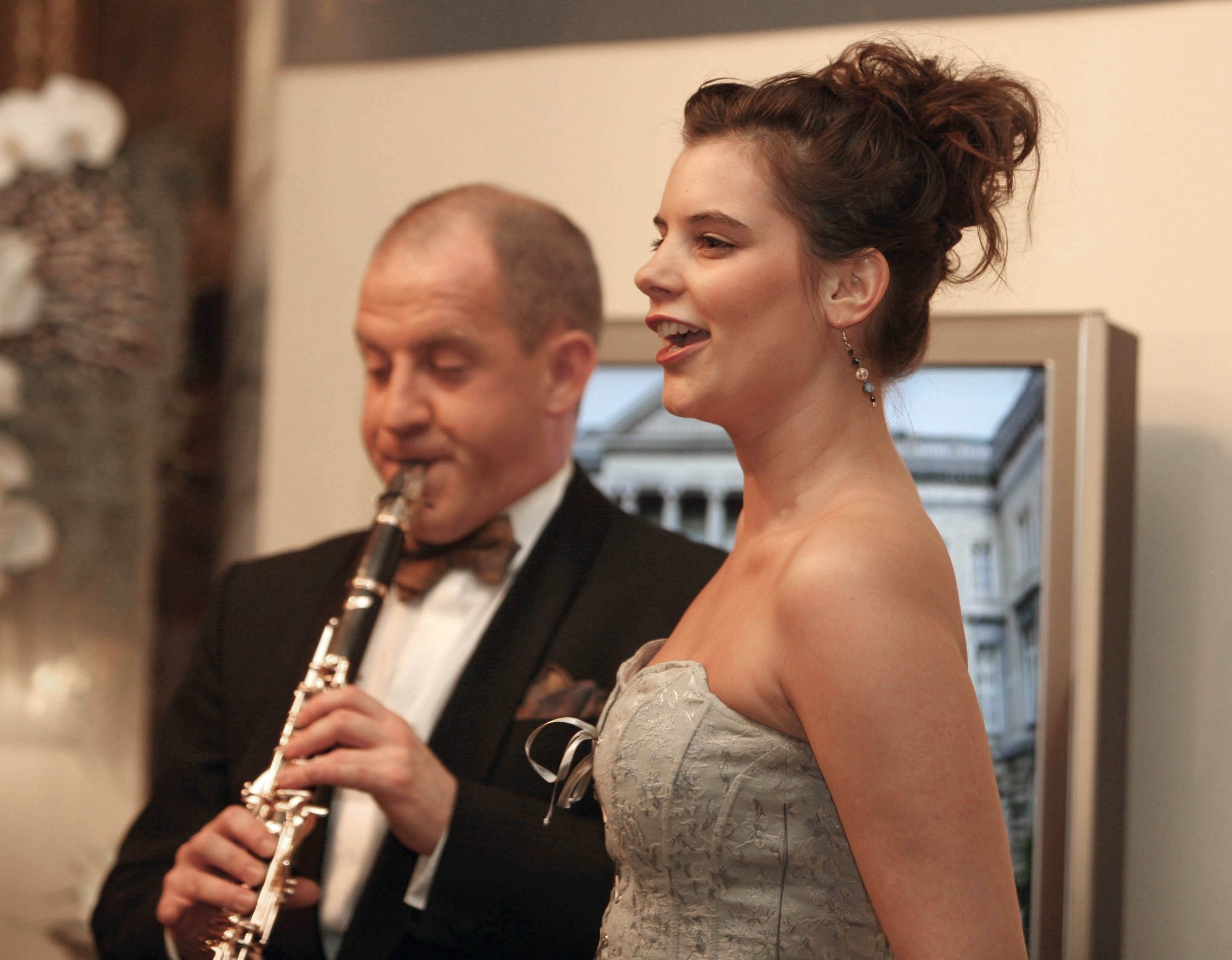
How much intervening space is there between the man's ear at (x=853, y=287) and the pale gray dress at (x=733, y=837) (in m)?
0.36

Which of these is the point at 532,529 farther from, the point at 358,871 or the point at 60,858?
the point at 60,858

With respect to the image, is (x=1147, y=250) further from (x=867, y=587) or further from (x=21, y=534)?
(x=21, y=534)

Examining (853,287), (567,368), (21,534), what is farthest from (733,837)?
(21,534)

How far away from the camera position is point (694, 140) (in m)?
1.35

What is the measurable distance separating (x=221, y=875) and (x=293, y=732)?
206 millimetres

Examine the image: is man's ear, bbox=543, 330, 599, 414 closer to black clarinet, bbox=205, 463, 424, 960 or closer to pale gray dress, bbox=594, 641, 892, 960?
black clarinet, bbox=205, 463, 424, 960

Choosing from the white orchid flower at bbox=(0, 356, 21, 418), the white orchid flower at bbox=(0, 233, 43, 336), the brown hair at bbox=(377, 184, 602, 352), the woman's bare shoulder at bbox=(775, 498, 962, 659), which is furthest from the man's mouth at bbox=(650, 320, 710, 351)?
the white orchid flower at bbox=(0, 233, 43, 336)

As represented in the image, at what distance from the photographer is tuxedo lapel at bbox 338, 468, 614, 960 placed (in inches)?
69.8

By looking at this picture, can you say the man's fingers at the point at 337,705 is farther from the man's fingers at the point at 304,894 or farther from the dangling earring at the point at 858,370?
the dangling earring at the point at 858,370

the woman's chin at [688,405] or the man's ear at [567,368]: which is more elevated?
the man's ear at [567,368]

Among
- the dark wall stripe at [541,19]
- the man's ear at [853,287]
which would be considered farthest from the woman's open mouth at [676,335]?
the dark wall stripe at [541,19]

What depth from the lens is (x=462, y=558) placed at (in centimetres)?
204

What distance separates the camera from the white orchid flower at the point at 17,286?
252 cm

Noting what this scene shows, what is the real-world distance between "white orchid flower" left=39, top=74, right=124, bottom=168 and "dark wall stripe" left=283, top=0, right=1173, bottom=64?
38 centimetres
